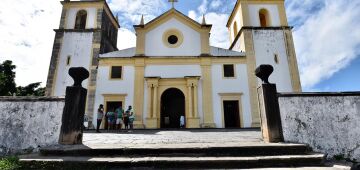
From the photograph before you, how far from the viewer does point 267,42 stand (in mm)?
18672

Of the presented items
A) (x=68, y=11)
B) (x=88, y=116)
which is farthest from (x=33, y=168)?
(x=68, y=11)

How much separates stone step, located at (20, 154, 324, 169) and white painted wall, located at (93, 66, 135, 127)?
12782 millimetres

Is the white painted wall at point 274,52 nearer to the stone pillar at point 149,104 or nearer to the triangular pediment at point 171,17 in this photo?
the triangular pediment at point 171,17

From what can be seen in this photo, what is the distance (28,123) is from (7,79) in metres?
25.2

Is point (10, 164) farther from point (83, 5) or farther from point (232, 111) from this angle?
point (83, 5)

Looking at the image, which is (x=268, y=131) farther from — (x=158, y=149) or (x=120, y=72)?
(x=120, y=72)

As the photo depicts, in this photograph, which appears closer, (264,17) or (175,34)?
(175,34)

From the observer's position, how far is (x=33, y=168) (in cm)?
393

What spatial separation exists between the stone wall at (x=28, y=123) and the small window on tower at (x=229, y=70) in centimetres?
1348

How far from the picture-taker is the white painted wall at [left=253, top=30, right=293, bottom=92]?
17531mm

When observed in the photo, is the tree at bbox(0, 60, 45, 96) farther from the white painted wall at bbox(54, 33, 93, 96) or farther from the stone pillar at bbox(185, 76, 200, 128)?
the stone pillar at bbox(185, 76, 200, 128)

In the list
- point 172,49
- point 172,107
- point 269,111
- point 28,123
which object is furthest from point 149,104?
point 269,111

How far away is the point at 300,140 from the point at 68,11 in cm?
2082

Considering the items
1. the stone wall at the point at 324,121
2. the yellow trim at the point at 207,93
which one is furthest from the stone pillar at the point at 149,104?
the stone wall at the point at 324,121
